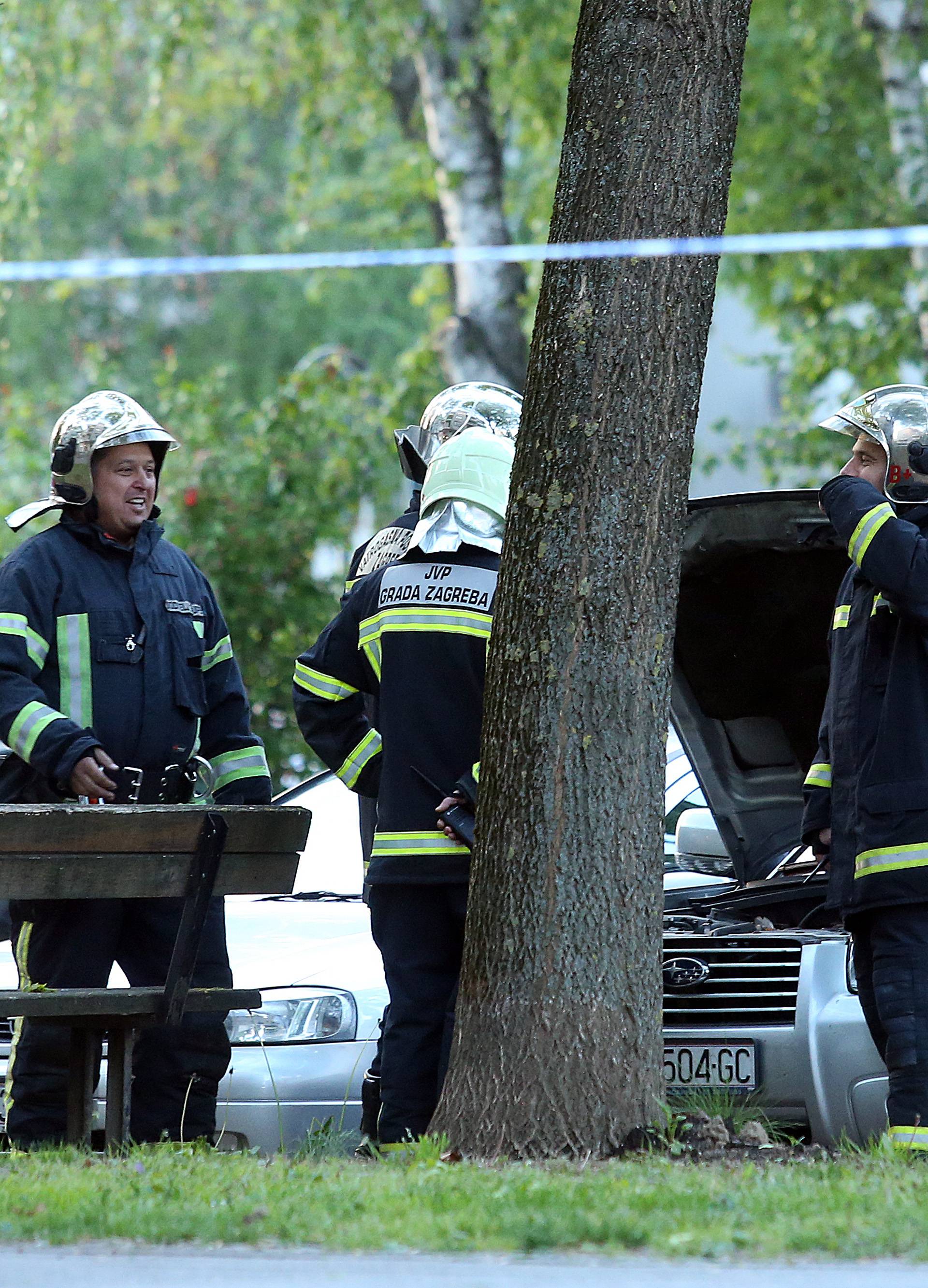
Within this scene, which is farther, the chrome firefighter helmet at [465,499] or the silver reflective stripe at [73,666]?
the silver reflective stripe at [73,666]

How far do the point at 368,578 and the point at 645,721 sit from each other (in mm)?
1001

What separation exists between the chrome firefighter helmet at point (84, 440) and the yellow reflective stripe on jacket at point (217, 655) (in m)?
0.54

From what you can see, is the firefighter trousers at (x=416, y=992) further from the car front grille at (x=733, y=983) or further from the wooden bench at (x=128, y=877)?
the car front grille at (x=733, y=983)

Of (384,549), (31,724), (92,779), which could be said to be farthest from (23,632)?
(384,549)

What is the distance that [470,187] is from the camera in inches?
457

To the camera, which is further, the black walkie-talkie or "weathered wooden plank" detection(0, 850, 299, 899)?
the black walkie-talkie

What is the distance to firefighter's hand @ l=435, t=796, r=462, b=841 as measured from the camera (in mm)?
4410

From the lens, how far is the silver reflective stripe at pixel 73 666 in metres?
4.80

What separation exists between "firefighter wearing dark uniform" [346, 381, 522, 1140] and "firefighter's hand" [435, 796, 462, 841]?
0.44 m

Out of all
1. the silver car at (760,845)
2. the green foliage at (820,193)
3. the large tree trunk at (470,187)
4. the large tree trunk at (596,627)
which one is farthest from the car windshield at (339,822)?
the green foliage at (820,193)

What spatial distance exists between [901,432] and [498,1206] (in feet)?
7.16

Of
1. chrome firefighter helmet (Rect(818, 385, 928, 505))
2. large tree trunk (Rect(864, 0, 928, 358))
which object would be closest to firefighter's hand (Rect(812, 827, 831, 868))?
chrome firefighter helmet (Rect(818, 385, 928, 505))

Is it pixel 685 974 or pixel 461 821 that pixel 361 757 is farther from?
pixel 685 974

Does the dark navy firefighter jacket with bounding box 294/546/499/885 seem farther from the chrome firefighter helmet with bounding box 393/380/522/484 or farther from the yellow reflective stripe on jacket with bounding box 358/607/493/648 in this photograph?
the chrome firefighter helmet with bounding box 393/380/522/484
